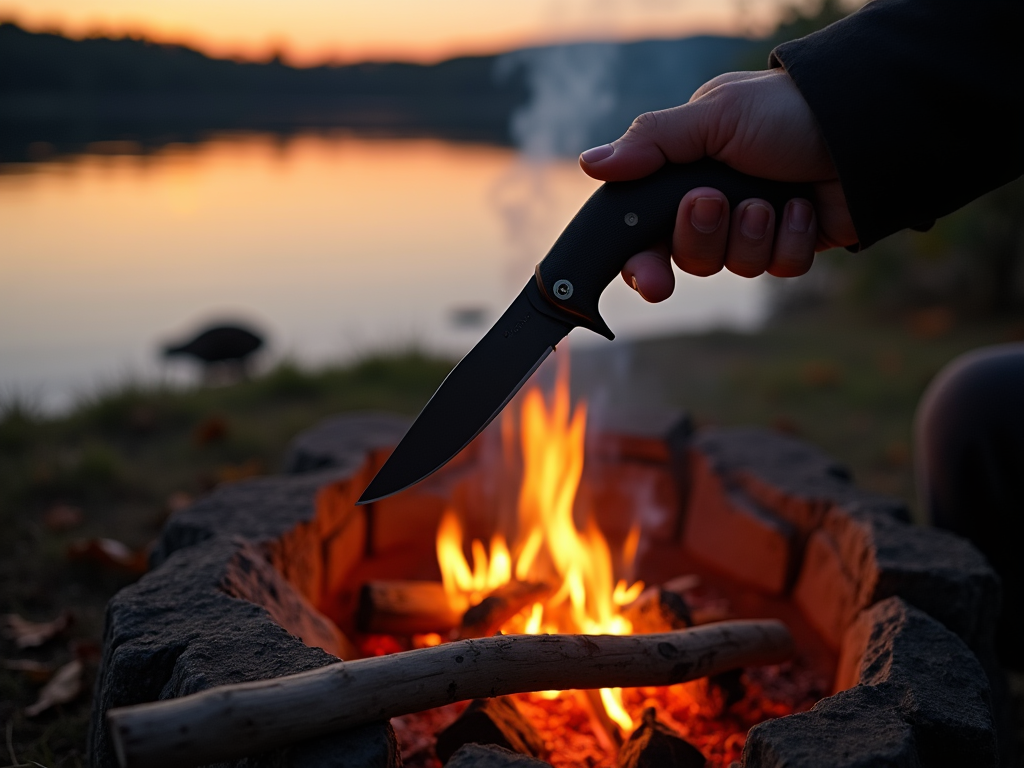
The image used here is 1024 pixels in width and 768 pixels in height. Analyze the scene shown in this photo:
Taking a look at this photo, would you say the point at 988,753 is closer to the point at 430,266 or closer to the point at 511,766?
the point at 511,766

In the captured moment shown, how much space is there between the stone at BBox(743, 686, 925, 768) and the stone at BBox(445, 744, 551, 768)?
1.14 feet

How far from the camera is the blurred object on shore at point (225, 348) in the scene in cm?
568

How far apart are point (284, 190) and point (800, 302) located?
11423 mm

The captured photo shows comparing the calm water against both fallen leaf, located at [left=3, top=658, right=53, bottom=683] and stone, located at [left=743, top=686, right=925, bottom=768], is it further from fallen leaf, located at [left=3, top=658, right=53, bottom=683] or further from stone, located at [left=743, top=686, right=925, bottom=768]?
stone, located at [left=743, top=686, right=925, bottom=768]

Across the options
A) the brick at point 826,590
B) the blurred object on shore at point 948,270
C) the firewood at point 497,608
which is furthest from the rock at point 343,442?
the blurred object on shore at point 948,270

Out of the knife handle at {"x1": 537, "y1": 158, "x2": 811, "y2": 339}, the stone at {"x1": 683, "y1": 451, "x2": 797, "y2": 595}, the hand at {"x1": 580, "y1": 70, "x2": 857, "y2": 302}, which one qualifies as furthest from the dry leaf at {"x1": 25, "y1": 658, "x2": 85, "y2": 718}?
the stone at {"x1": 683, "y1": 451, "x2": 797, "y2": 595}

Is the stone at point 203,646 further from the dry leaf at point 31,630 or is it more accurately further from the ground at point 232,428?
the dry leaf at point 31,630

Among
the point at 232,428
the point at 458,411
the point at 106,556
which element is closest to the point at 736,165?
the point at 458,411

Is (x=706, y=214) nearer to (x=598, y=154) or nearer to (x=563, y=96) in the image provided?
(x=598, y=154)

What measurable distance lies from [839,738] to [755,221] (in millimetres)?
959

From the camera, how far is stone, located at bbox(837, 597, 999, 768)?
131 centimetres

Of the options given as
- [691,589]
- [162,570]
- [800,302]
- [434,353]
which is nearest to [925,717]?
[691,589]

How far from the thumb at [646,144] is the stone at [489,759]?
104cm

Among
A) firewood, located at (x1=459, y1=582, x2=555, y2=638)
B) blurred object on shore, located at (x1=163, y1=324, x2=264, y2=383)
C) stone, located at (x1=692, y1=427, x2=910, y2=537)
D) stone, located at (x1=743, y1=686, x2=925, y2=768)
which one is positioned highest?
stone, located at (x1=692, y1=427, x2=910, y2=537)
